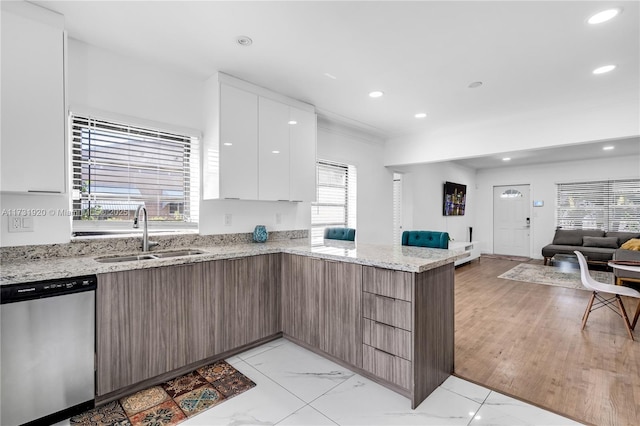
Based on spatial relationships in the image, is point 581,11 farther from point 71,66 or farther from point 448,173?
point 448,173

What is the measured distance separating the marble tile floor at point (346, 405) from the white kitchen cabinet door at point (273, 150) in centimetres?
172

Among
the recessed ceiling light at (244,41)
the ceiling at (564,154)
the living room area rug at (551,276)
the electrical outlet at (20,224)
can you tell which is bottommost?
the living room area rug at (551,276)

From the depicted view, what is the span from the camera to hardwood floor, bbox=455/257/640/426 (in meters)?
2.04

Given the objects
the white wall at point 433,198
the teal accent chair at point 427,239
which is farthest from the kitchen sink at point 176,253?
the white wall at point 433,198

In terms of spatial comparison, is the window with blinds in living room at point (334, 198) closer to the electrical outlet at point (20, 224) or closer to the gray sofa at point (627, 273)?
the electrical outlet at point (20, 224)

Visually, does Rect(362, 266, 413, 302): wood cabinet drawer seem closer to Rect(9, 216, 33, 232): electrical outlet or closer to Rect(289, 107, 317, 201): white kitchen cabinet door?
Rect(289, 107, 317, 201): white kitchen cabinet door

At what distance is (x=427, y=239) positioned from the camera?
3.04m

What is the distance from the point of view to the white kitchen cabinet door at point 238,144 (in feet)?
9.47

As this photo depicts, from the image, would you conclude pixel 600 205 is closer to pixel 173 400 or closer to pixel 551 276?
pixel 551 276

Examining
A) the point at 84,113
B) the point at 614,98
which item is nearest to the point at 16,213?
the point at 84,113

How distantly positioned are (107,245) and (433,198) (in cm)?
621

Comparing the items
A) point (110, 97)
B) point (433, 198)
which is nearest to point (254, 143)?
point (110, 97)

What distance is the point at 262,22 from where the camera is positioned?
6.97 ft

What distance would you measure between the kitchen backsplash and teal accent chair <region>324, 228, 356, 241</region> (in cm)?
106
